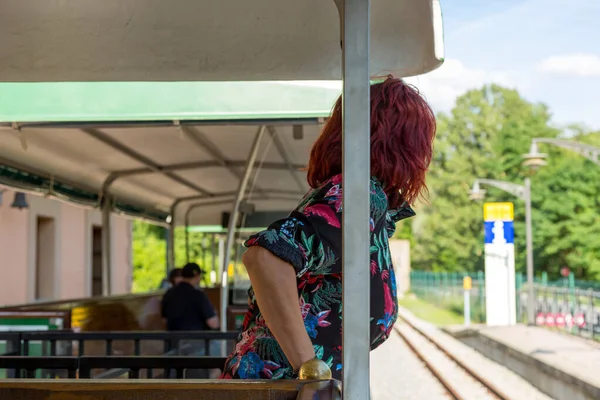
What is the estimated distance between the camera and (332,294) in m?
2.11

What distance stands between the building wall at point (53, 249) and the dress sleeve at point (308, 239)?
1380 centimetres

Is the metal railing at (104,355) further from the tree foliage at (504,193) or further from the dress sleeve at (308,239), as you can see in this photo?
the tree foliage at (504,193)

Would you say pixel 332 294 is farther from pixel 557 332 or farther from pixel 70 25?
pixel 557 332

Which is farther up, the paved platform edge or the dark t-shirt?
the dark t-shirt

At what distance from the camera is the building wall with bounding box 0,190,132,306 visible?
59.1 ft

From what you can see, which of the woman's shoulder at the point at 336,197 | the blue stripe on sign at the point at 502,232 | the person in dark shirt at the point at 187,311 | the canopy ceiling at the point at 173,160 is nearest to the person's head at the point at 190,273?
the person in dark shirt at the point at 187,311

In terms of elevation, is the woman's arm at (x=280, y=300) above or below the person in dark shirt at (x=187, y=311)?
above

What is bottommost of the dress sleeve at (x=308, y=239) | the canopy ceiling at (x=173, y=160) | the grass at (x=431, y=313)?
the grass at (x=431, y=313)

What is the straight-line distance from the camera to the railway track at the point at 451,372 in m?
14.4

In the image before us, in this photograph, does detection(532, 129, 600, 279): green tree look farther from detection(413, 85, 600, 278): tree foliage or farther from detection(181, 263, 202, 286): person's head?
detection(181, 263, 202, 286): person's head

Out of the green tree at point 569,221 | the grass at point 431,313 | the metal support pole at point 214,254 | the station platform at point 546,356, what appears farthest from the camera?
the green tree at point 569,221

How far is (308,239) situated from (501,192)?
6231cm

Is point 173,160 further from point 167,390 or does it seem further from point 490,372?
point 490,372

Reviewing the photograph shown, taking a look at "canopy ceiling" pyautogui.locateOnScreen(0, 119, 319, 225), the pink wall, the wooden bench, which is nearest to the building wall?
the pink wall
